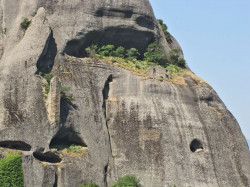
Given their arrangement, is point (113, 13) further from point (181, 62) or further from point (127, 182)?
point (127, 182)

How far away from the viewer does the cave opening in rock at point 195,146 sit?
1823 inches

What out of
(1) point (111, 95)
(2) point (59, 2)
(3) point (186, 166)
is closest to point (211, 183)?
(3) point (186, 166)

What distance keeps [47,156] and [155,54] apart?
1458cm

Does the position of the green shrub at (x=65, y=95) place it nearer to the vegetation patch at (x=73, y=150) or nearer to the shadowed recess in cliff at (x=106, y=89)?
the vegetation patch at (x=73, y=150)

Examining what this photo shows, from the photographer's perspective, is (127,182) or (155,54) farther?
(155,54)

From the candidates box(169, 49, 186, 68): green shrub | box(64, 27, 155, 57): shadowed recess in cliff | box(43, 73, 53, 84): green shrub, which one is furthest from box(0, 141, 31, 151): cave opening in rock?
box(169, 49, 186, 68): green shrub

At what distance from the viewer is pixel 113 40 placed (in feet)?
166

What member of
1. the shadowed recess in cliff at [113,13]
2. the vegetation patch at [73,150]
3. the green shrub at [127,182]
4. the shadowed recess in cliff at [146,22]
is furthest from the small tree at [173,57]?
the green shrub at [127,182]

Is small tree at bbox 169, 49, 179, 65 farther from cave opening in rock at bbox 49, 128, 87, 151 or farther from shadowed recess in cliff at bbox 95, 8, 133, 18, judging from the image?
cave opening in rock at bbox 49, 128, 87, 151

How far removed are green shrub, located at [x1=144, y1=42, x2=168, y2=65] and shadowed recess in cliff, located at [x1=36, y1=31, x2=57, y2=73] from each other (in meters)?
8.36

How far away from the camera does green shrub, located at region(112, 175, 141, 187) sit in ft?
135

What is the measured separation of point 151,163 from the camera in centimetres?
4394

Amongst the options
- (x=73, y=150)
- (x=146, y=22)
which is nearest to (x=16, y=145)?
(x=73, y=150)

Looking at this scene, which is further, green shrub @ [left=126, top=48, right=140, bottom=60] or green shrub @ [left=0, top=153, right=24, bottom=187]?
green shrub @ [left=126, top=48, right=140, bottom=60]
